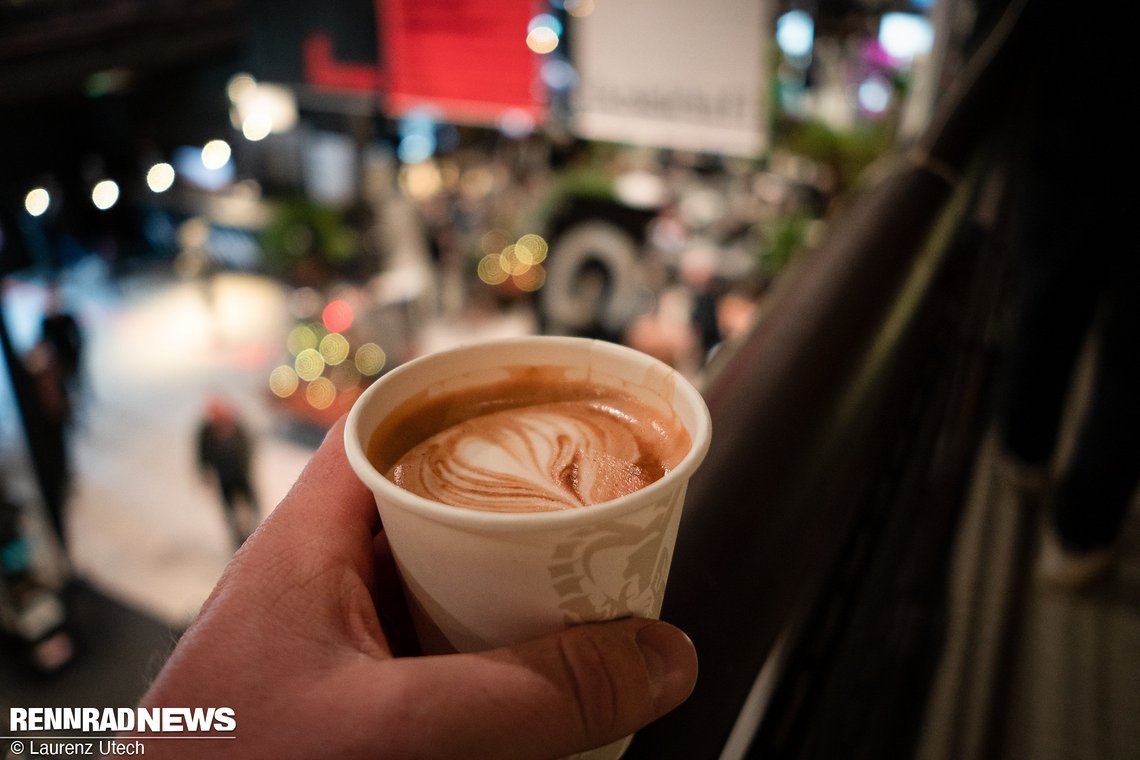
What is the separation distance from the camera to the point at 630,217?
19.3 feet

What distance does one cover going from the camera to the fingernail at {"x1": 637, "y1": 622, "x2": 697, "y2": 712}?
0.56 meters

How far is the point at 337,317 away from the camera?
8289 millimetres

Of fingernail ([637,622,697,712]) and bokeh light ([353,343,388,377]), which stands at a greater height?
fingernail ([637,622,697,712])

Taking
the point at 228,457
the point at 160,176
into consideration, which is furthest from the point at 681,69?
the point at 160,176

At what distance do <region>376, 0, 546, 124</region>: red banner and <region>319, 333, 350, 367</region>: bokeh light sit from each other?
149 inches

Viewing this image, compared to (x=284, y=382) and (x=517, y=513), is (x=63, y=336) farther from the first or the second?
(x=517, y=513)

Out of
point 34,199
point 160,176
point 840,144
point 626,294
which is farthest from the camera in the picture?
point 160,176

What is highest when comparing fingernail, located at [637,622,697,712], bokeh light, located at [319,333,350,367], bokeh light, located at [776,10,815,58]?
bokeh light, located at [776,10,815,58]

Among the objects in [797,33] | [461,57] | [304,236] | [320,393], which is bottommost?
[320,393]

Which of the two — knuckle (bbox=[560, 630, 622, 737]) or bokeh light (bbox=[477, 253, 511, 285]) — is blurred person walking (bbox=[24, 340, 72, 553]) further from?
knuckle (bbox=[560, 630, 622, 737])

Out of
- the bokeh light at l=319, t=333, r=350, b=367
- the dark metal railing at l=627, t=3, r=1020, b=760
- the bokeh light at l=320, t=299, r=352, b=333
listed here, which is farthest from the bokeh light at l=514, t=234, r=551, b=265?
the dark metal railing at l=627, t=3, r=1020, b=760

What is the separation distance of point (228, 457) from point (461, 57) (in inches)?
137

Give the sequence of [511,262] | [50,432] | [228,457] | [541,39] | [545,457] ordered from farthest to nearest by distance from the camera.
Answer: [511,262] → [50,432] → [228,457] → [541,39] → [545,457]

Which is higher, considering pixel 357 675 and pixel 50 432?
pixel 357 675
